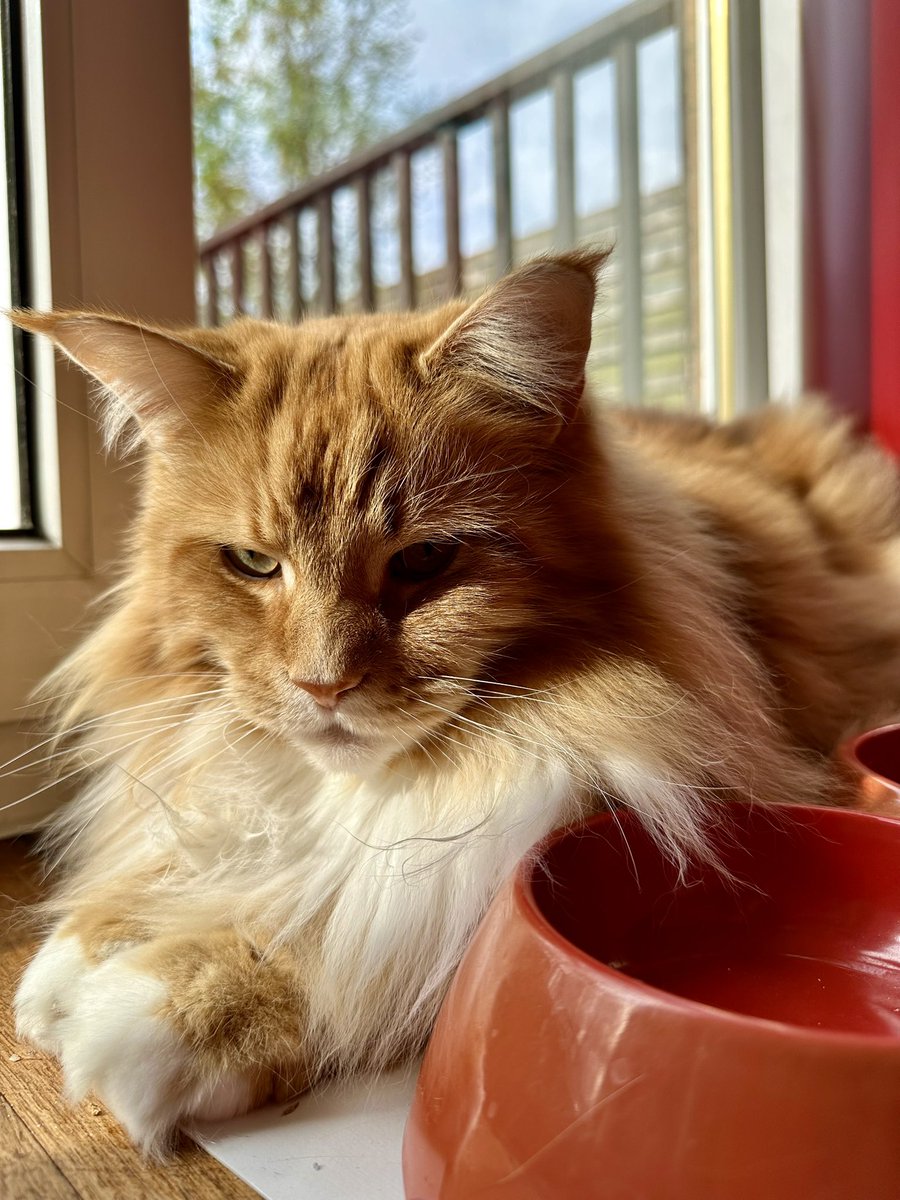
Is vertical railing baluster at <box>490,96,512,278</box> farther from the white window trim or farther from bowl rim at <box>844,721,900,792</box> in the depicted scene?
bowl rim at <box>844,721,900,792</box>

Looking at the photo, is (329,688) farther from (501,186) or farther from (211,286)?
(211,286)

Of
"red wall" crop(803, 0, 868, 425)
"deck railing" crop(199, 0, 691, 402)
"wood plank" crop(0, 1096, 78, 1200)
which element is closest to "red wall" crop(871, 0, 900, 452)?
"red wall" crop(803, 0, 868, 425)

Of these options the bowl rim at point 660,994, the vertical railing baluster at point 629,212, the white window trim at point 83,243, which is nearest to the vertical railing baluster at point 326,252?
the vertical railing baluster at point 629,212

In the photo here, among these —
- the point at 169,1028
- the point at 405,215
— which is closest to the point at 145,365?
the point at 169,1028

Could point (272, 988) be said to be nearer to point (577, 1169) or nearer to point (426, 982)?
point (426, 982)

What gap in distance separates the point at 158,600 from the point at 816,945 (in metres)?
0.80

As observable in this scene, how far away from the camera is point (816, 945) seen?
3.01 feet

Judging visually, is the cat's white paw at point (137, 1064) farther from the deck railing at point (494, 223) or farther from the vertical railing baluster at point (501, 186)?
the vertical railing baluster at point (501, 186)

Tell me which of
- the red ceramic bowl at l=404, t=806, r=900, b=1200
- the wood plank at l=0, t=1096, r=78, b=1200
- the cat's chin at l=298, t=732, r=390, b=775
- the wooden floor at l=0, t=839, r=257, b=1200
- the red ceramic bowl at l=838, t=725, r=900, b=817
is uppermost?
the cat's chin at l=298, t=732, r=390, b=775

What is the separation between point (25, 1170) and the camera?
0.76 m

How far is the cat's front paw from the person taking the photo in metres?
0.81

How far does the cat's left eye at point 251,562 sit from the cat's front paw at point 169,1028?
38 cm

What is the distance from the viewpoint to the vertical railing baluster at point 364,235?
11.6 ft

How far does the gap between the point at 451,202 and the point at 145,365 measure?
7.94 feet
